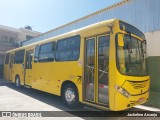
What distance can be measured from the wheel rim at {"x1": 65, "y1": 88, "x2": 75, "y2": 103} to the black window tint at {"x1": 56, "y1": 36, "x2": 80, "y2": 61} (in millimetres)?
1282

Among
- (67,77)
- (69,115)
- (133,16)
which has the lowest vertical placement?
(69,115)

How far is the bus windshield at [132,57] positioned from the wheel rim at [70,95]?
8.29 ft

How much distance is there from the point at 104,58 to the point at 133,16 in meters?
7.26

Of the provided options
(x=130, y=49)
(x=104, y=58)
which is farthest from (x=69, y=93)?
(x=130, y=49)

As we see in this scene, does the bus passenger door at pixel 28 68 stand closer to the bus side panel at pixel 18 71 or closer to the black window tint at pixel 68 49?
the bus side panel at pixel 18 71

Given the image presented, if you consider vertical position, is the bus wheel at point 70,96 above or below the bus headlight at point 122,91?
below

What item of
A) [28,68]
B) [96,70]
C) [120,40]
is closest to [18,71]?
[28,68]

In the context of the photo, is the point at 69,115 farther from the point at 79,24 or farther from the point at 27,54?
the point at 79,24

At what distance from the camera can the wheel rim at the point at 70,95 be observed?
23.5 feet

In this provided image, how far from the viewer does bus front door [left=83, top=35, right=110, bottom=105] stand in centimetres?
587

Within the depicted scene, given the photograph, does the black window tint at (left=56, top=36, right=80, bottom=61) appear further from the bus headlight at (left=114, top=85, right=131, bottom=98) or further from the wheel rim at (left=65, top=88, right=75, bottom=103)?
the bus headlight at (left=114, top=85, right=131, bottom=98)

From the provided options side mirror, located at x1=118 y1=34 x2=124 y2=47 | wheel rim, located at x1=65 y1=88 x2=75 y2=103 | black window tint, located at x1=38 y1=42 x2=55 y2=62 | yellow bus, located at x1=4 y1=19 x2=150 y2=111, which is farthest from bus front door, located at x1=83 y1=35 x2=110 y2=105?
black window tint, located at x1=38 y1=42 x2=55 y2=62

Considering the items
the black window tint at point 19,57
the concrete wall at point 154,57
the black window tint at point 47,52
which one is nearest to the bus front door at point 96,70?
the black window tint at point 47,52

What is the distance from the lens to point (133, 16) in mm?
12055
